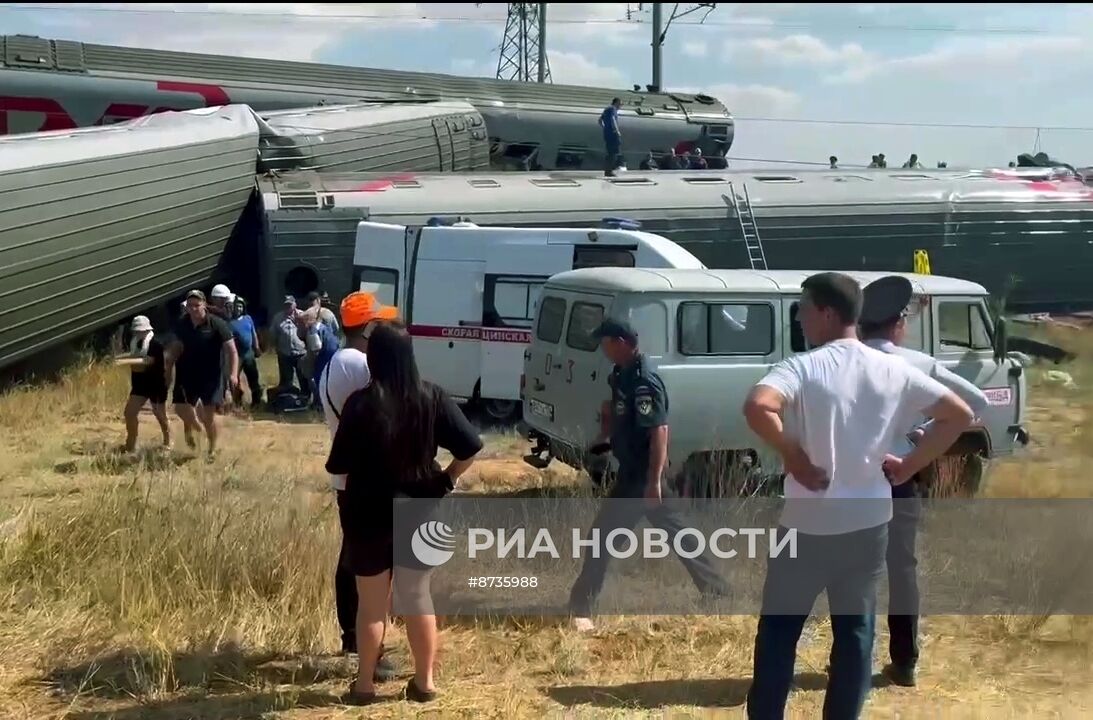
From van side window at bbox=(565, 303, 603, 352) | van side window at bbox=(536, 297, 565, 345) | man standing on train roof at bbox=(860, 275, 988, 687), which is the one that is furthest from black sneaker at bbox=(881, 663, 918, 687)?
van side window at bbox=(536, 297, 565, 345)

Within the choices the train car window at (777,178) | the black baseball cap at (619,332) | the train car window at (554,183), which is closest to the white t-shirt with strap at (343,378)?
the black baseball cap at (619,332)

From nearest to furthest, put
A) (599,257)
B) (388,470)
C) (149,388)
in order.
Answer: (388,470) < (149,388) < (599,257)

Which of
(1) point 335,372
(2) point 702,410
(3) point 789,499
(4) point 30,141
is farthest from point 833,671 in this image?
(4) point 30,141

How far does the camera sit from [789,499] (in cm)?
384

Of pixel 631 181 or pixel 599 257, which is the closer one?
pixel 599 257

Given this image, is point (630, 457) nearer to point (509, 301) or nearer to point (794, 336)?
point (794, 336)

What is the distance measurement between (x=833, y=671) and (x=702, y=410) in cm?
409

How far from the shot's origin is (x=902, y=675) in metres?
4.80

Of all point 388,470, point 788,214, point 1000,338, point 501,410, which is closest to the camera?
point 388,470

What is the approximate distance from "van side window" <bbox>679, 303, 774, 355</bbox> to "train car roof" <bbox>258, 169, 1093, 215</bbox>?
24.9 ft

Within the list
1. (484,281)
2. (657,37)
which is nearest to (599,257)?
(484,281)

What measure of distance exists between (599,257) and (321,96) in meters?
12.8

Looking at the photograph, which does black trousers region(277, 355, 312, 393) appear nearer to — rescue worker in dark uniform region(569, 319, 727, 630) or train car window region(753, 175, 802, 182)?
rescue worker in dark uniform region(569, 319, 727, 630)

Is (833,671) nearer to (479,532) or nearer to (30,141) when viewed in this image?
(479,532)
